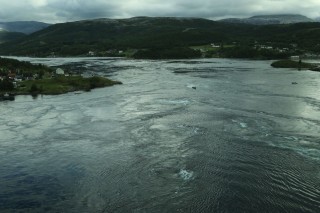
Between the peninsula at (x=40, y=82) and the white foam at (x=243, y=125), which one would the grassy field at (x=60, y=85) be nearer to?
the peninsula at (x=40, y=82)

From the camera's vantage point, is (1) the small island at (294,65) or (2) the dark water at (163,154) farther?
(1) the small island at (294,65)

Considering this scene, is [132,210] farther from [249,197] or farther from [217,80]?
[217,80]

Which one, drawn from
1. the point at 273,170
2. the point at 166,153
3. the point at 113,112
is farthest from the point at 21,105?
the point at 273,170

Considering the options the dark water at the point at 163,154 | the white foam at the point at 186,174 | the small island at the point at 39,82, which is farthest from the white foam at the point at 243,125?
the small island at the point at 39,82

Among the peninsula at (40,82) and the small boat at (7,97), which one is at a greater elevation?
the peninsula at (40,82)

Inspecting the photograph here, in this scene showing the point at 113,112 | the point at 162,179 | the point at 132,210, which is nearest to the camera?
the point at 132,210

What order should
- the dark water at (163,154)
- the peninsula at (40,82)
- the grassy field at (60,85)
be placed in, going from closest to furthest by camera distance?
1. the dark water at (163,154)
2. the peninsula at (40,82)
3. the grassy field at (60,85)

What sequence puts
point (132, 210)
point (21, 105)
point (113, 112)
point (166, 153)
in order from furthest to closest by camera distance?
point (21, 105), point (113, 112), point (166, 153), point (132, 210)
